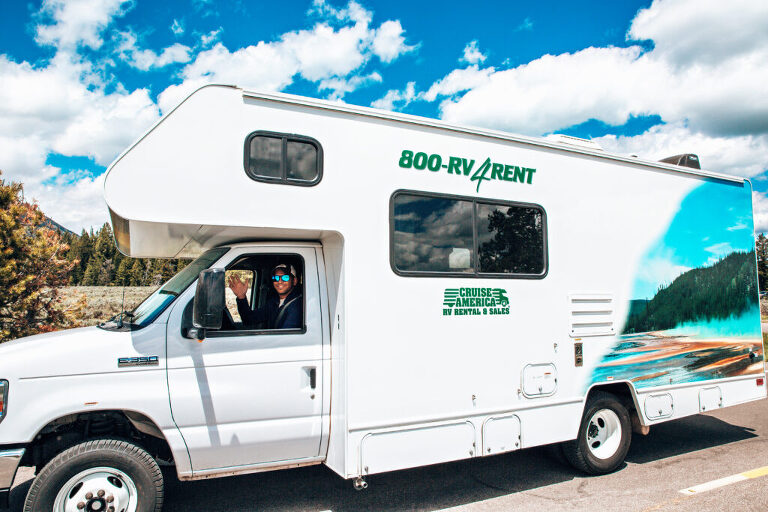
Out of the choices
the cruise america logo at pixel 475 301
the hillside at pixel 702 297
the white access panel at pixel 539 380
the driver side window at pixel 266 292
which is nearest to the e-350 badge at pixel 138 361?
the driver side window at pixel 266 292

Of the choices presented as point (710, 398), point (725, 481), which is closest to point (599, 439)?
point (725, 481)

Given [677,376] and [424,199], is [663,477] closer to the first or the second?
[677,376]

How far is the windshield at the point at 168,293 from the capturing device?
13.1ft

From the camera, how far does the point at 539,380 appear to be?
193 inches

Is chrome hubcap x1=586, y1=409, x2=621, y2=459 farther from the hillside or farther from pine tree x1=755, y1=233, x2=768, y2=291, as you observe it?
pine tree x1=755, y1=233, x2=768, y2=291

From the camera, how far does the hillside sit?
5586 mm

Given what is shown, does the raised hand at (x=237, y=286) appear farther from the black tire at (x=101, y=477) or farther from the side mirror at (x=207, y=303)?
the black tire at (x=101, y=477)

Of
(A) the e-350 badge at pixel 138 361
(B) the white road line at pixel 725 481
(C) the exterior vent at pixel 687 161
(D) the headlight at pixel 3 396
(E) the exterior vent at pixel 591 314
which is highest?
(C) the exterior vent at pixel 687 161

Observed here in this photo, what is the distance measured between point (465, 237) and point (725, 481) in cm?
355

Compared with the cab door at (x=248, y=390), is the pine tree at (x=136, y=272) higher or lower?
higher

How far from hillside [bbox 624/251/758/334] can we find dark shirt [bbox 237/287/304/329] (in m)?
3.42

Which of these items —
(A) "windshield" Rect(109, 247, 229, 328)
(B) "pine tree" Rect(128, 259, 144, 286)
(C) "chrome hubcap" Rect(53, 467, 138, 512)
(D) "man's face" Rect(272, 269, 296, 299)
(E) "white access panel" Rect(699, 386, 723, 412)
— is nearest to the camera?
(C) "chrome hubcap" Rect(53, 467, 138, 512)

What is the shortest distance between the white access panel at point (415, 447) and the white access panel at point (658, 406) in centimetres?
229

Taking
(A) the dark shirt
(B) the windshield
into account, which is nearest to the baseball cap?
(A) the dark shirt
